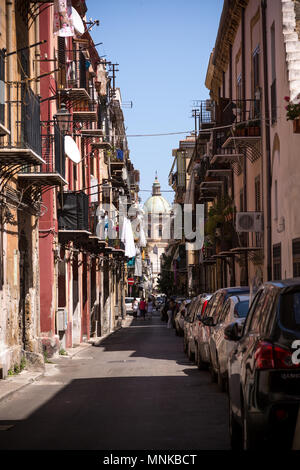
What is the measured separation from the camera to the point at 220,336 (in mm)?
15328

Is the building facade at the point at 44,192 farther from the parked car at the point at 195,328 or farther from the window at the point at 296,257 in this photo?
the window at the point at 296,257

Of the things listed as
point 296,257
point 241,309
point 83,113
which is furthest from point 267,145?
point 241,309

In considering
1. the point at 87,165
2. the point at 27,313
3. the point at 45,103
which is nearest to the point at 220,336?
the point at 27,313

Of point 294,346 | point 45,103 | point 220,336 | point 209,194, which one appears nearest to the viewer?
point 294,346

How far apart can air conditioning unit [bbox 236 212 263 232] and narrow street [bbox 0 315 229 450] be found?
6743 millimetres

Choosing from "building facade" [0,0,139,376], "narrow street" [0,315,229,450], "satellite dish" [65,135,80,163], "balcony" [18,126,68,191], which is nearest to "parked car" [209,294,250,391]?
"narrow street" [0,315,229,450]

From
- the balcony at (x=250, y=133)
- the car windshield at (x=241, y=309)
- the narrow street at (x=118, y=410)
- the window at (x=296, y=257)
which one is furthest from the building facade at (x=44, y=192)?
the window at (x=296, y=257)

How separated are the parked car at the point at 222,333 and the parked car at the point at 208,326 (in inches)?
19.2

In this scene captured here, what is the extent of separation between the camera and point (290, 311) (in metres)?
7.46

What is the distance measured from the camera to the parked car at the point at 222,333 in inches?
575

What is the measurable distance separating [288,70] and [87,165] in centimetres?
1569

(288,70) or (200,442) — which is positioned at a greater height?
(288,70)

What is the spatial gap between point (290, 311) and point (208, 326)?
958 centimetres

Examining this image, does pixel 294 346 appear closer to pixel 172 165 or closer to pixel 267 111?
pixel 267 111
